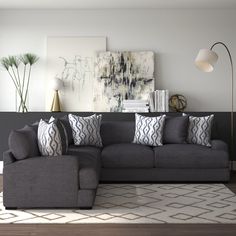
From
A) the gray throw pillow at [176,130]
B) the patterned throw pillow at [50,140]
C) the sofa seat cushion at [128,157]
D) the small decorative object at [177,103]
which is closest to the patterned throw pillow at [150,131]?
the gray throw pillow at [176,130]

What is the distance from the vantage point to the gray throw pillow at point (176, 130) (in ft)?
19.7

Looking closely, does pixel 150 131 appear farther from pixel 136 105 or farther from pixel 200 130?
pixel 136 105

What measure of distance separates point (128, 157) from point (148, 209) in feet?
4.78

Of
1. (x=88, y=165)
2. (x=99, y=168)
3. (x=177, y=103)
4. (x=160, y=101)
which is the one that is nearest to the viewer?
(x=88, y=165)

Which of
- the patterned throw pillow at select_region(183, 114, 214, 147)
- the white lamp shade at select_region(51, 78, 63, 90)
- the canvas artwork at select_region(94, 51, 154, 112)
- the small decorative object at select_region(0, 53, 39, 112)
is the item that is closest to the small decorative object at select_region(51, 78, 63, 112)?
the white lamp shade at select_region(51, 78, 63, 90)

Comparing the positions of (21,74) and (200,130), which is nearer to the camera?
(200,130)

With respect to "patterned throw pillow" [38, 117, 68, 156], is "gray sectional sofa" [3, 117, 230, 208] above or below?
below

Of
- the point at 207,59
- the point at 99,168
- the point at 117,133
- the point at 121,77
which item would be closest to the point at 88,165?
the point at 99,168

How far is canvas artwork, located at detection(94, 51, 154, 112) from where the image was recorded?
684 cm

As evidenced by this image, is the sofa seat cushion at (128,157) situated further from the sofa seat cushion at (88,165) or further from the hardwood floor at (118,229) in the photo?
the hardwood floor at (118,229)

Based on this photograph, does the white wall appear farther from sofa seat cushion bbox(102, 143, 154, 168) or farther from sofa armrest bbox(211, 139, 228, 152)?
sofa seat cushion bbox(102, 143, 154, 168)

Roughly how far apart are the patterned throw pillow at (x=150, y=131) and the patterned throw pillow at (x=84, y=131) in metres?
0.59

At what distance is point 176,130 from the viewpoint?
19.8 ft

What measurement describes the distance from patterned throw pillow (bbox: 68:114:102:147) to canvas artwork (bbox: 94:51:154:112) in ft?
2.87
